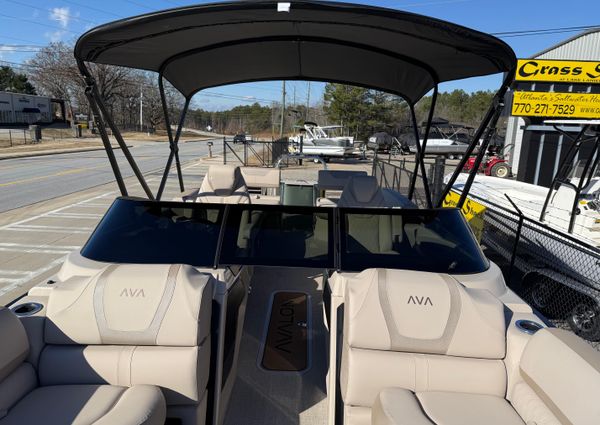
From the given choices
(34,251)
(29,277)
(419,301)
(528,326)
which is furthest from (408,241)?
(34,251)

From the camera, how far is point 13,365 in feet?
6.72

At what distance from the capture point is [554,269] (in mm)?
5004

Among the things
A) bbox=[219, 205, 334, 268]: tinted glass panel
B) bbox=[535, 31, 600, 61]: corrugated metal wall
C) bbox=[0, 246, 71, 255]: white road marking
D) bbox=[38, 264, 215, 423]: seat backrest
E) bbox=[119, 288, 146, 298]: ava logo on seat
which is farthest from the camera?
bbox=[535, 31, 600, 61]: corrugated metal wall

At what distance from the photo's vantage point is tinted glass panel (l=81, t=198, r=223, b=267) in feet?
9.87

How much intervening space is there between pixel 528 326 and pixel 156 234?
8.39ft

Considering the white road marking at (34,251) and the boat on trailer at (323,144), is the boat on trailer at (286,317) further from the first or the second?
the boat on trailer at (323,144)

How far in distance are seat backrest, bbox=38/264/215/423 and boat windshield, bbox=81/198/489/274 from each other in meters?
0.68

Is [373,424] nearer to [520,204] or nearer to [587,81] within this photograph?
[520,204]

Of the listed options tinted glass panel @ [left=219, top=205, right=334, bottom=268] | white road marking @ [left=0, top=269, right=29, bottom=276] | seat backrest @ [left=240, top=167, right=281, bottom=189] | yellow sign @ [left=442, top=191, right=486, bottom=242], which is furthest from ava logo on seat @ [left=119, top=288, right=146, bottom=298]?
yellow sign @ [left=442, top=191, right=486, bottom=242]

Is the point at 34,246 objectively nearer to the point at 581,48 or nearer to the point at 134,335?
the point at 134,335

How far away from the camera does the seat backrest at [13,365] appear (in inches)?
77.2

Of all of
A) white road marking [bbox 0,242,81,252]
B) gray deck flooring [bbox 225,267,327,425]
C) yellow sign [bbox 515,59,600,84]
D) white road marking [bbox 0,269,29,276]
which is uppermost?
yellow sign [bbox 515,59,600,84]

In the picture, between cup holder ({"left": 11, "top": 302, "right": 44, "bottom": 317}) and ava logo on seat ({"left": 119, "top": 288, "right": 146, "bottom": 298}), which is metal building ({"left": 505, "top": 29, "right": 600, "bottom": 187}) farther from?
cup holder ({"left": 11, "top": 302, "right": 44, "bottom": 317})

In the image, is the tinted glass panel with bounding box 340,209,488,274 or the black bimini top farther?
the tinted glass panel with bounding box 340,209,488,274
